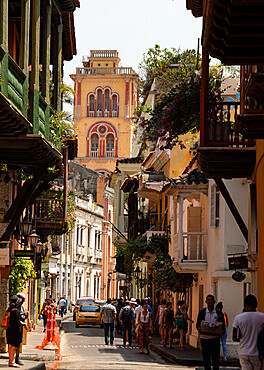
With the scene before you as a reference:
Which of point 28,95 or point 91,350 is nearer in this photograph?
point 28,95

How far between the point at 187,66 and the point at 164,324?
8181mm

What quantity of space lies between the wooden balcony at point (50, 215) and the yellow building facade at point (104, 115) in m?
75.3

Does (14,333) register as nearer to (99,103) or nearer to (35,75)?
(35,75)

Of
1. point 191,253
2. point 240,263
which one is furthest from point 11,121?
point 191,253

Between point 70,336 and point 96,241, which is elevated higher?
point 96,241

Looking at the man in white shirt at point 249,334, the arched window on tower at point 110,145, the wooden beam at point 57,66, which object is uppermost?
the arched window on tower at point 110,145

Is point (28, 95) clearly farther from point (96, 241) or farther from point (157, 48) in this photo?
point (96, 241)

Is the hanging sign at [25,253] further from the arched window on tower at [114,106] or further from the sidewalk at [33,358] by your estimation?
the arched window on tower at [114,106]

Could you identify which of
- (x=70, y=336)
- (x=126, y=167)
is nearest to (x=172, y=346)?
(x=70, y=336)

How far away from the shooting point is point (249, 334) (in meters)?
12.4

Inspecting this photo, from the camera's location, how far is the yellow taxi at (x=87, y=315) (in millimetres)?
45031

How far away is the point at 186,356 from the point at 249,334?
11131 millimetres

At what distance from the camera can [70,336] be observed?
1400 inches

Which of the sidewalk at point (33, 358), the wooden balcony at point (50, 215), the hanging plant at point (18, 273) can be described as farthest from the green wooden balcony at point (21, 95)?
the wooden balcony at point (50, 215)
